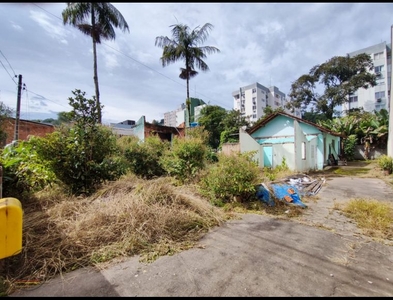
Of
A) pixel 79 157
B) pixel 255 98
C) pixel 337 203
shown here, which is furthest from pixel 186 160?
pixel 255 98

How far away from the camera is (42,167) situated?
17.6 ft

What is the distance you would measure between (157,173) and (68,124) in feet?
13.6

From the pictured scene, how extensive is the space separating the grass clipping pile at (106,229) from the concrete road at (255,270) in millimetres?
250

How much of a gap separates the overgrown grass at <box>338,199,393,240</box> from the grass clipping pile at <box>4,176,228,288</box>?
123 inches

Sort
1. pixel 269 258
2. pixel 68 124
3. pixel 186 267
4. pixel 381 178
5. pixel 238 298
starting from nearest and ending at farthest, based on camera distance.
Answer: pixel 238 298, pixel 186 267, pixel 269 258, pixel 68 124, pixel 381 178

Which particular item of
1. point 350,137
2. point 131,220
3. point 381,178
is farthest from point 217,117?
point 131,220

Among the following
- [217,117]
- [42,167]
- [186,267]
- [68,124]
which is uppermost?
[217,117]

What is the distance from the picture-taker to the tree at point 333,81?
1017 inches

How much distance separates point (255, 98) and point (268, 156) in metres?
52.9

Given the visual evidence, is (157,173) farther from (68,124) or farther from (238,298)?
(238,298)

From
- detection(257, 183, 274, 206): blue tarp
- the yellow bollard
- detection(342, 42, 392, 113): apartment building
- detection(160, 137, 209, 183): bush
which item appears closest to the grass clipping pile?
the yellow bollard

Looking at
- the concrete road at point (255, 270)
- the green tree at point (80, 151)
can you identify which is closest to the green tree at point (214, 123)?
the green tree at point (80, 151)

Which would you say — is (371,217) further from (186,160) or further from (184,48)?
(184,48)

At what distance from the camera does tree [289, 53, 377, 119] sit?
2583cm
